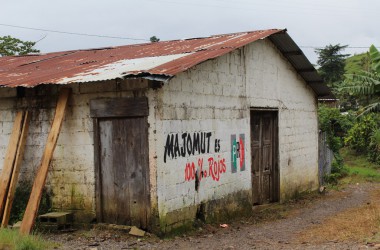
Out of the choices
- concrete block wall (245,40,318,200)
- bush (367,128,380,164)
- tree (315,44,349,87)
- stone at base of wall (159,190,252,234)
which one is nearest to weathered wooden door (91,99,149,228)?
stone at base of wall (159,190,252,234)

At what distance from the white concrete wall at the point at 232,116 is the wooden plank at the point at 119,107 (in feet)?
0.93

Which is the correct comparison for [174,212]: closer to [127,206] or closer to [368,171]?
[127,206]

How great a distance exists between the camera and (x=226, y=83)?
31.2 feet

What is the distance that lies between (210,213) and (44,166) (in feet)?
10.0

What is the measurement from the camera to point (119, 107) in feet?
25.5

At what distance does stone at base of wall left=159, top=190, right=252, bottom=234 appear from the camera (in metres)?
7.82

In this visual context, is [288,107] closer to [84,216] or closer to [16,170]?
[84,216]

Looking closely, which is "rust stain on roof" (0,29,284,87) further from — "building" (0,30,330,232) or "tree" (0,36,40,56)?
"tree" (0,36,40,56)

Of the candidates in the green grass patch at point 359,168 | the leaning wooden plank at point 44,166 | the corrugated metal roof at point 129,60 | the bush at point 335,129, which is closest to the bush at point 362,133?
the green grass patch at point 359,168

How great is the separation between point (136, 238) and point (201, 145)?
81.6 inches

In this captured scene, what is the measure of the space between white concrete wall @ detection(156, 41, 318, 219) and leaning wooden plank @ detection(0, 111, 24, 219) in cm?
268

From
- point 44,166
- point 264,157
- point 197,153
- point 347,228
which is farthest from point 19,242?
point 264,157

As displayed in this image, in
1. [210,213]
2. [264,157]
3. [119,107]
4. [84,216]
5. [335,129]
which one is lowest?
[210,213]

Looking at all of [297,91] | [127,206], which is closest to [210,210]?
[127,206]
